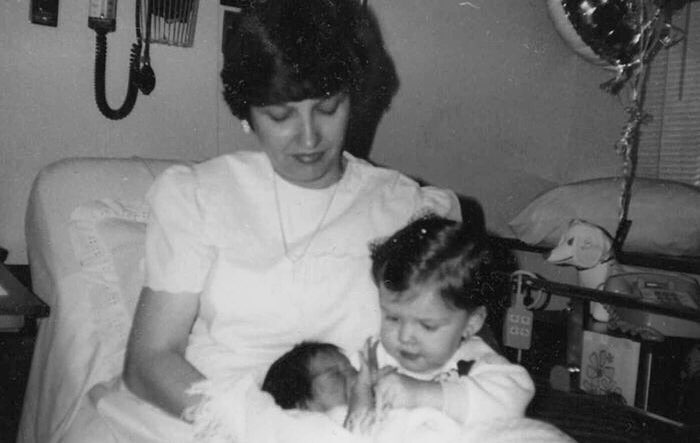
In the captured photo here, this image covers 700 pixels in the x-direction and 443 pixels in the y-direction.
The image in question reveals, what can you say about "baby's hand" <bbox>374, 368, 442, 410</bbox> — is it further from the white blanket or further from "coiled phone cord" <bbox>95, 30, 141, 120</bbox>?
"coiled phone cord" <bbox>95, 30, 141, 120</bbox>

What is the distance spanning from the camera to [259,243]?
4.22 feet

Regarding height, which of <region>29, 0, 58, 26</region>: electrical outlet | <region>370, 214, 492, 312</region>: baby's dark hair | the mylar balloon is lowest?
<region>370, 214, 492, 312</region>: baby's dark hair

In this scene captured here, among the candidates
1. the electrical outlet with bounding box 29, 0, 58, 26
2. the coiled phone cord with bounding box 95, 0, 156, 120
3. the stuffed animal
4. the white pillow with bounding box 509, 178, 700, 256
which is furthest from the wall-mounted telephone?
the electrical outlet with bounding box 29, 0, 58, 26

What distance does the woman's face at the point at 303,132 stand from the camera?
4.17ft

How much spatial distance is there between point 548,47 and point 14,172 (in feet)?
7.23

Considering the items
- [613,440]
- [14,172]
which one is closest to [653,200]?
[613,440]

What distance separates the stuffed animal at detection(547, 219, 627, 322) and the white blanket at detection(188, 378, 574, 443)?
1.30 meters

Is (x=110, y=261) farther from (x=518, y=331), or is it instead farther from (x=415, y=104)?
(x=415, y=104)

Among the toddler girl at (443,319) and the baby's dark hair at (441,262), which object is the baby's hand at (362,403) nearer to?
the toddler girl at (443,319)

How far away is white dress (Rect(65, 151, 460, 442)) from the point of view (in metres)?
1.21

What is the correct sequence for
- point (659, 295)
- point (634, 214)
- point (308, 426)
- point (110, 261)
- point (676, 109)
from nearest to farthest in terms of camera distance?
point (308, 426) < point (110, 261) < point (659, 295) < point (634, 214) < point (676, 109)

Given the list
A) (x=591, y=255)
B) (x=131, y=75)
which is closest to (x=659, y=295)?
(x=591, y=255)

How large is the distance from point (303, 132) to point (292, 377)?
1.49 ft

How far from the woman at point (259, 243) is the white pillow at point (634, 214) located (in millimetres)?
1433
